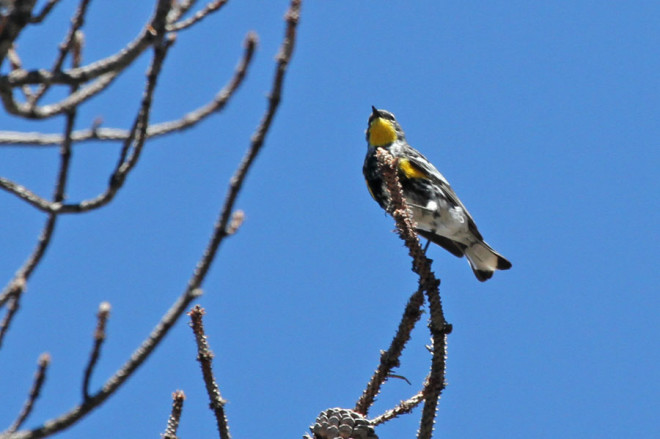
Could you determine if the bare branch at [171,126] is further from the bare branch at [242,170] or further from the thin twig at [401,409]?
the thin twig at [401,409]

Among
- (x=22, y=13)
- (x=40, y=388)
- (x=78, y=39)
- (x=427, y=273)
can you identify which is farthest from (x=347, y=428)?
(x=22, y=13)

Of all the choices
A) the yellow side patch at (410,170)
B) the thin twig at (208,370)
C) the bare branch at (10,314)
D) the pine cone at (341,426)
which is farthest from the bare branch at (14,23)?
the yellow side patch at (410,170)

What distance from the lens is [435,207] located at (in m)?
6.89

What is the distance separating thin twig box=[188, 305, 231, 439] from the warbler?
3817mm

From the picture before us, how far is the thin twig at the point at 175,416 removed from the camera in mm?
2609

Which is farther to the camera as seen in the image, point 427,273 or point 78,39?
point 427,273

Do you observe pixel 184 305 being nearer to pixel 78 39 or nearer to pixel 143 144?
pixel 143 144

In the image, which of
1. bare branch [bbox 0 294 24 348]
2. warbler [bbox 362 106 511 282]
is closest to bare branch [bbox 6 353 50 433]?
bare branch [bbox 0 294 24 348]

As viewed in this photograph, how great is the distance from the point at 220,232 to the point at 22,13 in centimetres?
66

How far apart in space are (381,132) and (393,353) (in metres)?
5.11

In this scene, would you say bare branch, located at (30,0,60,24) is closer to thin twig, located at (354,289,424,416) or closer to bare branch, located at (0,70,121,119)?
bare branch, located at (0,70,121,119)

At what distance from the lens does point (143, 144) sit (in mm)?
1800

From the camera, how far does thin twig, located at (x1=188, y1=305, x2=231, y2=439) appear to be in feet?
9.16

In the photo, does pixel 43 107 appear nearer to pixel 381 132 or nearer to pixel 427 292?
pixel 427 292
